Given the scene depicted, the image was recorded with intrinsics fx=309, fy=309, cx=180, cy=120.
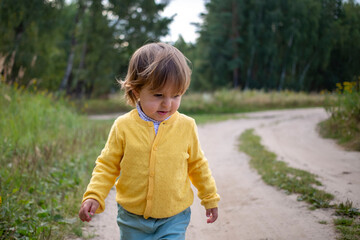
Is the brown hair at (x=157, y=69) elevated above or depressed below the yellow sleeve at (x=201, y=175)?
above

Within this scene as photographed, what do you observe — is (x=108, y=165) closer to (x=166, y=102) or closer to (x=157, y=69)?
(x=166, y=102)

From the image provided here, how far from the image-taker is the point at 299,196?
336cm

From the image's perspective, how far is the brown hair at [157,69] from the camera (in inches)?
76.5

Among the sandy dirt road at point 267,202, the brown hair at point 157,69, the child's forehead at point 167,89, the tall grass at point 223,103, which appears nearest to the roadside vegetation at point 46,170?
the sandy dirt road at point 267,202

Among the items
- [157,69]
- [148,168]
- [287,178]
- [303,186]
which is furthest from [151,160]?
[287,178]

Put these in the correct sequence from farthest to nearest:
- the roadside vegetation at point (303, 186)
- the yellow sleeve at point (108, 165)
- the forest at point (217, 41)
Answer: the forest at point (217, 41)
the roadside vegetation at point (303, 186)
the yellow sleeve at point (108, 165)

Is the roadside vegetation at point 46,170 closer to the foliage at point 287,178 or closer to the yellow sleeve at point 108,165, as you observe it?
the foliage at point 287,178

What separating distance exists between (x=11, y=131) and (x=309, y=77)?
504cm

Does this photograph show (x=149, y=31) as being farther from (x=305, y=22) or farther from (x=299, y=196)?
(x=299, y=196)

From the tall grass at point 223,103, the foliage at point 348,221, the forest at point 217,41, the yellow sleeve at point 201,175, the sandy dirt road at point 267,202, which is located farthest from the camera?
the tall grass at point 223,103

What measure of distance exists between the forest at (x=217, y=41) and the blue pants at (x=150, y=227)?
11.3ft

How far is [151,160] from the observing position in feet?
6.49

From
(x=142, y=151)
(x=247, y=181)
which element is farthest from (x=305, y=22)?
(x=142, y=151)

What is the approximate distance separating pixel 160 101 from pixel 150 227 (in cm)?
81
